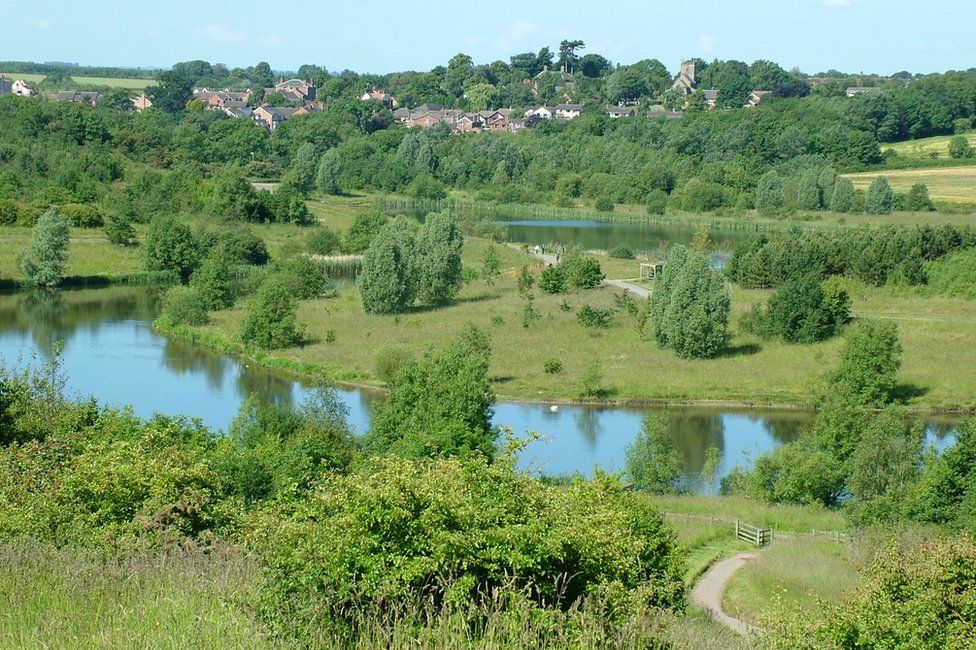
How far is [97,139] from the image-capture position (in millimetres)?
53750

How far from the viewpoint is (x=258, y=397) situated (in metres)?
22.3

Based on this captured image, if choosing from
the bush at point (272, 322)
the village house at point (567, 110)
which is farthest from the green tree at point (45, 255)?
the village house at point (567, 110)

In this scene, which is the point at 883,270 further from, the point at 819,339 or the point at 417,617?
the point at 417,617

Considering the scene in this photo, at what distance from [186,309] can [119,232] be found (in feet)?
35.0

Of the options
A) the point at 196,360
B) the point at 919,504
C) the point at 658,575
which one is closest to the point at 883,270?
the point at 196,360

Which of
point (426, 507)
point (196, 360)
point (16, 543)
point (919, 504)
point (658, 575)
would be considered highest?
point (426, 507)

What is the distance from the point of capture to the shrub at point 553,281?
31.7m

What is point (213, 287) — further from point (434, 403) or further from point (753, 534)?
point (753, 534)

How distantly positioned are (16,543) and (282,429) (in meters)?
9.60

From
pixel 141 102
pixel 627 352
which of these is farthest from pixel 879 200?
pixel 141 102

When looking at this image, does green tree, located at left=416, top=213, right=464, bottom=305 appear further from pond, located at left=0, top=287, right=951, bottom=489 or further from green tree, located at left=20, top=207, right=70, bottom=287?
green tree, located at left=20, top=207, right=70, bottom=287

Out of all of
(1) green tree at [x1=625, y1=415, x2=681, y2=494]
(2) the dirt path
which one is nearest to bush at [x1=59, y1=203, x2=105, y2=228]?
(1) green tree at [x1=625, y1=415, x2=681, y2=494]

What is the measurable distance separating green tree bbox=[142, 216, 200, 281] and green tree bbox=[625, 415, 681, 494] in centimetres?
2297

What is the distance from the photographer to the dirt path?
9.81m
